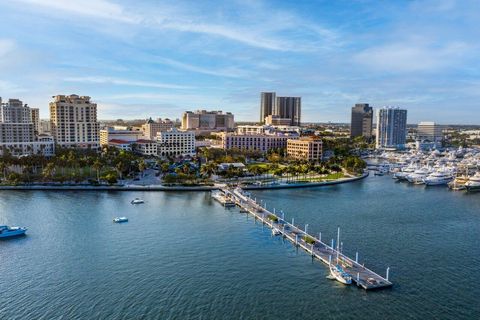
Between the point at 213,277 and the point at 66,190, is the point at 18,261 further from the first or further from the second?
the point at 66,190

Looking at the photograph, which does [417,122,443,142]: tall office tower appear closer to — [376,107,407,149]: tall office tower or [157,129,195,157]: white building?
[376,107,407,149]: tall office tower

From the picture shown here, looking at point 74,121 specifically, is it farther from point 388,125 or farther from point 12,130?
point 388,125

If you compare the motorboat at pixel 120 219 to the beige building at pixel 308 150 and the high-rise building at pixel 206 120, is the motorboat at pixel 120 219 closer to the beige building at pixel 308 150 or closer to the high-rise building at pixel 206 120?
the beige building at pixel 308 150

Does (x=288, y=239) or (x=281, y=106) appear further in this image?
(x=281, y=106)

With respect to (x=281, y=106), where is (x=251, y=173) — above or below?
below

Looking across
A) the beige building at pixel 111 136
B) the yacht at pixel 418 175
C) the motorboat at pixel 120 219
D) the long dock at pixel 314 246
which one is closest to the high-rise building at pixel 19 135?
the beige building at pixel 111 136

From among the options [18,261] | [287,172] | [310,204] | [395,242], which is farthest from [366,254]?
[287,172]

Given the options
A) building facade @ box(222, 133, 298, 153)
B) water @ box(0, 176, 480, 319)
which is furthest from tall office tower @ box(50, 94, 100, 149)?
water @ box(0, 176, 480, 319)
